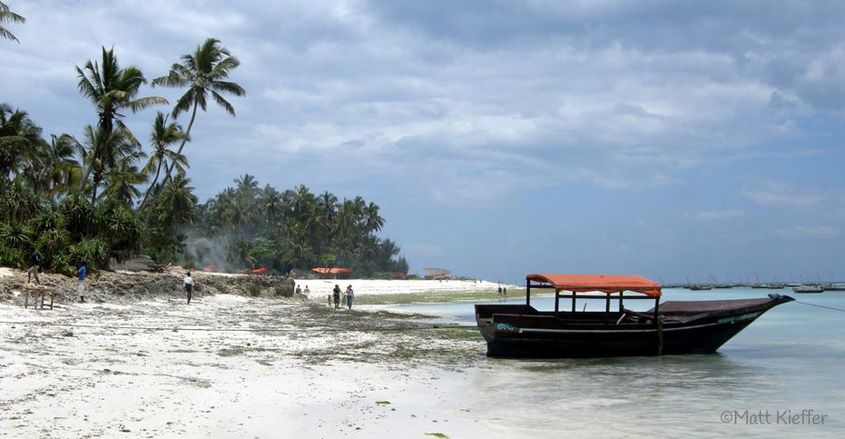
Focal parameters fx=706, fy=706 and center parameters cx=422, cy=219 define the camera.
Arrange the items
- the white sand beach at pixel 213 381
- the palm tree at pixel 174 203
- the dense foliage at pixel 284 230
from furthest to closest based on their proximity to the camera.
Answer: the dense foliage at pixel 284 230 < the palm tree at pixel 174 203 < the white sand beach at pixel 213 381

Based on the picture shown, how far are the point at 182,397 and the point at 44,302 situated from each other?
14.2 metres

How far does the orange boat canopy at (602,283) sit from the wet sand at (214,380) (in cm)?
316

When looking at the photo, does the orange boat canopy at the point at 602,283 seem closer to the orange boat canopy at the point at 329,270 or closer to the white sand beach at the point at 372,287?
the white sand beach at the point at 372,287

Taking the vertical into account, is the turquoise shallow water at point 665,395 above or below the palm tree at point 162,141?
below

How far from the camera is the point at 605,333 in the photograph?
19406mm

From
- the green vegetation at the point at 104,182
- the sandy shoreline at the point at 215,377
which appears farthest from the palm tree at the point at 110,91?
the sandy shoreline at the point at 215,377

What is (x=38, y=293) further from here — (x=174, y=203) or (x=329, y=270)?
(x=329, y=270)

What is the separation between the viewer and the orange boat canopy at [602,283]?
19516mm

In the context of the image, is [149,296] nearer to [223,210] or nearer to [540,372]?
[540,372]

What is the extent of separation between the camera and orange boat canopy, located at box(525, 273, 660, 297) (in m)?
19.5

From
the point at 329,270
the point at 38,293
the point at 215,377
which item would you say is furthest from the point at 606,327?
the point at 329,270

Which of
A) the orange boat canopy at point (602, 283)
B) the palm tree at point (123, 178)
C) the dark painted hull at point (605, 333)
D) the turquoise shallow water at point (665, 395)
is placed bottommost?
the turquoise shallow water at point (665, 395)

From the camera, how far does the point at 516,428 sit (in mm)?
10148

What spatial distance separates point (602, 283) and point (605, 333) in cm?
140
